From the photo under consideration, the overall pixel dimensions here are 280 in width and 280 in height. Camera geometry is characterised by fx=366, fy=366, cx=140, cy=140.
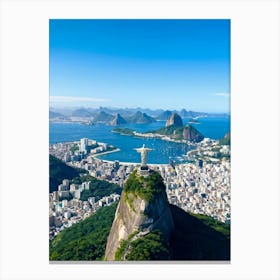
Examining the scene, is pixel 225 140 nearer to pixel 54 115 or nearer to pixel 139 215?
pixel 139 215

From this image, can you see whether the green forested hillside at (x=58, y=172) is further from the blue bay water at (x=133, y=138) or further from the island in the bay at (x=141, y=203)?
the blue bay water at (x=133, y=138)

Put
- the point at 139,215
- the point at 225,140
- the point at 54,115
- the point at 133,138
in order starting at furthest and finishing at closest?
the point at 133,138 → the point at 225,140 → the point at 54,115 → the point at 139,215

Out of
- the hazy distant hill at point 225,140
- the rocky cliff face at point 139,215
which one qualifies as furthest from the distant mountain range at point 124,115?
the rocky cliff face at point 139,215

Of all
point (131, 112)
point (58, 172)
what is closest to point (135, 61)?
point (131, 112)

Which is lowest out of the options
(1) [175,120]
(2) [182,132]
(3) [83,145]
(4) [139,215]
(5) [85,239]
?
(5) [85,239]

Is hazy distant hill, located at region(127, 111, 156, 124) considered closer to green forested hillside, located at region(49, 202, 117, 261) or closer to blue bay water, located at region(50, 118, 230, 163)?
blue bay water, located at region(50, 118, 230, 163)
